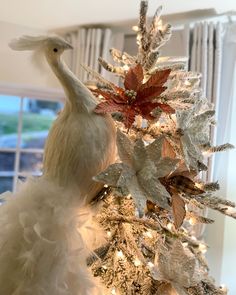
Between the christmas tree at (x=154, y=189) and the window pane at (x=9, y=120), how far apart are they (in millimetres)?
1864

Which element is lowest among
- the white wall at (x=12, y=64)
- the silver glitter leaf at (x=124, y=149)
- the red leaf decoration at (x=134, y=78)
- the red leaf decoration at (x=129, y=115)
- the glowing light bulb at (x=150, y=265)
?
the glowing light bulb at (x=150, y=265)

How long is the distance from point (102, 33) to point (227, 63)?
84cm

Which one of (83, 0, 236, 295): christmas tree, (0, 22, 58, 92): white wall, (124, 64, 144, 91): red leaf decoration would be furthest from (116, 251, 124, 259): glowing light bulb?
(0, 22, 58, 92): white wall

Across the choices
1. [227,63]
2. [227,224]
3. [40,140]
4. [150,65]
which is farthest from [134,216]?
[40,140]

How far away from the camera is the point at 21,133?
258 cm

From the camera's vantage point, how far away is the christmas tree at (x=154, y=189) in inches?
25.5

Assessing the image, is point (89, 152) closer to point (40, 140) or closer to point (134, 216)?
point (134, 216)

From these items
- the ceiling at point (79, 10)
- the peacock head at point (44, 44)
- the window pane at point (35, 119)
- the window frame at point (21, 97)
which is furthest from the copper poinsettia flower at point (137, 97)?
the window pane at point (35, 119)

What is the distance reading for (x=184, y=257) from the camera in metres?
Answer: 0.72

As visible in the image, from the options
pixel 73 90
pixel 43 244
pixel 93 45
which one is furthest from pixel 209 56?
pixel 43 244

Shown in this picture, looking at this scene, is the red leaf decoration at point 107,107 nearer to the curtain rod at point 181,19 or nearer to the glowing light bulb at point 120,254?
the glowing light bulb at point 120,254

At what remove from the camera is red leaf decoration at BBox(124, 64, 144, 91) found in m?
0.73

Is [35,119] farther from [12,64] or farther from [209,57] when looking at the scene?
[209,57]

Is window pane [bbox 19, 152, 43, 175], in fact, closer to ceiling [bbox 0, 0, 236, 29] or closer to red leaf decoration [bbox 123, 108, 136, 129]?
ceiling [bbox 0, 0, 236, 29]
